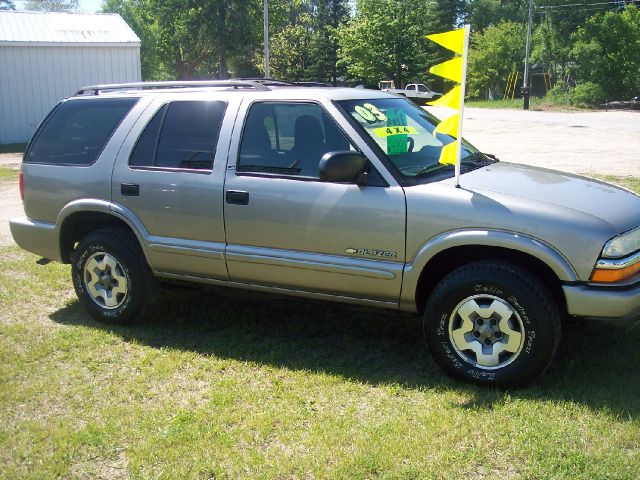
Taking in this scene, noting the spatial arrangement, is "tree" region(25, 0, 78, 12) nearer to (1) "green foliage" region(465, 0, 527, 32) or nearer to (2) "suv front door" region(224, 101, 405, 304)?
(1) "green foliage" region(465, 0, 527, 32)

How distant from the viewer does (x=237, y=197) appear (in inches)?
181

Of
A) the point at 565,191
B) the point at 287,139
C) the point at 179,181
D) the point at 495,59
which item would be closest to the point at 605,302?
the point at 565,191

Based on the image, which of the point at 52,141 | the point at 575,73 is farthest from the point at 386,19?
the point at 52,141

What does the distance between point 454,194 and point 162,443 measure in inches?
86.7

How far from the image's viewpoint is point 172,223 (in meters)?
4.90

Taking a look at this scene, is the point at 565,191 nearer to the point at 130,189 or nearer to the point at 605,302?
the point at 605,302

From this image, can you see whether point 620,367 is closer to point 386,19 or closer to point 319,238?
point 319,238

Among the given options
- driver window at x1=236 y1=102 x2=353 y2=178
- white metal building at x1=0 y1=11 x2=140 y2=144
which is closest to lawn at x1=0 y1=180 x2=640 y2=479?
driver window at x1=236 y1=102 x2=353 y2=178

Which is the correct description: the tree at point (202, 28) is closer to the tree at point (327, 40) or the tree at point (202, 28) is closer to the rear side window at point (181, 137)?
the tree at point (327, 40)

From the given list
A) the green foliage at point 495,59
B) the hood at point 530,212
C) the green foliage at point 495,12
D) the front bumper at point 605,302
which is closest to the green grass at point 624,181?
the hood at point 530,212

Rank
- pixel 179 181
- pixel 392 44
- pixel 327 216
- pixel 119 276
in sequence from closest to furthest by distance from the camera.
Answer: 1. pixel 327 216
2. pixel 179 181
3. pixel 119 276
4. pixel 392 44

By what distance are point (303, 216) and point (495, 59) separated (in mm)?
56242

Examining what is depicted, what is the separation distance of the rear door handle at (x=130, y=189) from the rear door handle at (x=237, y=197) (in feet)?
2.73

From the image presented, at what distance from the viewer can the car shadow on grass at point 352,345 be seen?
395 cm
